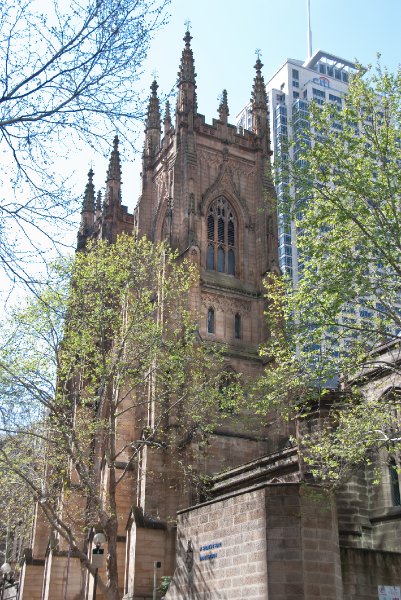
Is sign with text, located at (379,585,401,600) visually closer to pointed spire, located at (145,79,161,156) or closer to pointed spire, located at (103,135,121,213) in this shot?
pointed spire, located at (145,79,161,156)

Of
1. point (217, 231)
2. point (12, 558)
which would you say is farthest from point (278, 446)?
point (12, 558)

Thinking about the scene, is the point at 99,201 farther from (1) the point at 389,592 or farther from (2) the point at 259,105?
(1) the point at 389,592

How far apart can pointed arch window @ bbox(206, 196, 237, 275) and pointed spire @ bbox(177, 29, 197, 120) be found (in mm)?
5488

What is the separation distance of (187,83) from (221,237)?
1011 cm

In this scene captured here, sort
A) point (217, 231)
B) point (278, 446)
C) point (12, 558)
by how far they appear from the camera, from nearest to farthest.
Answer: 1. point (278, 446)
2. point (217, 231)
3. point (12, 558)

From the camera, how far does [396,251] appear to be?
62.3 ft

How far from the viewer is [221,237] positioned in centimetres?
4469

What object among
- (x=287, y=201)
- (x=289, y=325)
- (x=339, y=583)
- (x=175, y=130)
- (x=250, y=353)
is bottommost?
(x=339, y=583)

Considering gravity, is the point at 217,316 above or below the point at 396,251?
above

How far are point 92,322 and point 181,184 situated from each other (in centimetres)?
1856

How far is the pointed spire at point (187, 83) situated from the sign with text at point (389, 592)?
32800mm

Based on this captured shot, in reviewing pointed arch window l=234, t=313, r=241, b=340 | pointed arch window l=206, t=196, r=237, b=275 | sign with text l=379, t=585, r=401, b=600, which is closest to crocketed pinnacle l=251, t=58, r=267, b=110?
pointed arch window l=206, t=196, r=237, b=275

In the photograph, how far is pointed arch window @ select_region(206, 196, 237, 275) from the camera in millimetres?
43844

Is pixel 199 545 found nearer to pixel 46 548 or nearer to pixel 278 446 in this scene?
pixel 278 446
